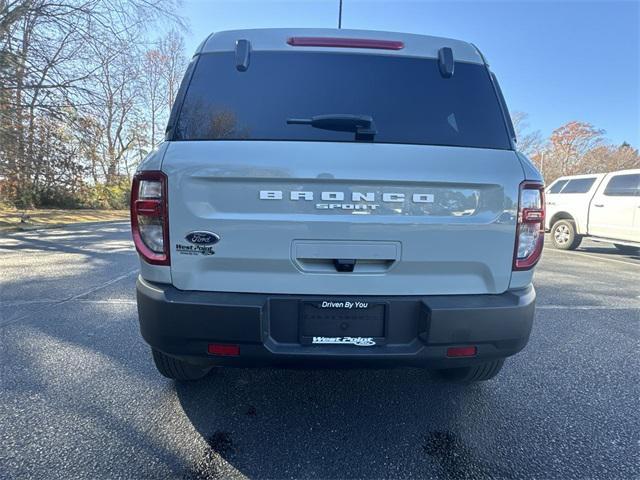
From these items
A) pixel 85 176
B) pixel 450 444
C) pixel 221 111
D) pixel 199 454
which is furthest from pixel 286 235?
pixel 85 176

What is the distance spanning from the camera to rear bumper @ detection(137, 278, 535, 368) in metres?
1.75

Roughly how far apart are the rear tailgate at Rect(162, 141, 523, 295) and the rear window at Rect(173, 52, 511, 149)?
0.39 ft

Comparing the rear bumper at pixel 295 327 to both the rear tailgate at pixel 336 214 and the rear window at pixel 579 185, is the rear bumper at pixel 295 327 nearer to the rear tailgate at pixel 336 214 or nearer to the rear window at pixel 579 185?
the rear tailgate at pixel 336 214

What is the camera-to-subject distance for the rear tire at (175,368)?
89.0 inches

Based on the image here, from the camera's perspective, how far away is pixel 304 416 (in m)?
2.25

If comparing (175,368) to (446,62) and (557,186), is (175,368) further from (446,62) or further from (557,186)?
(557,186)

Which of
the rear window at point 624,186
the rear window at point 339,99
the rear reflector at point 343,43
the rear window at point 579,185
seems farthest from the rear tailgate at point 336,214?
the rear window at point 579,185

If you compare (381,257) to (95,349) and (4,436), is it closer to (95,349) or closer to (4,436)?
(4,436)

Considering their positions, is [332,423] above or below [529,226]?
below

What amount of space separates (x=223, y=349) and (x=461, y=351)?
1.19 meters

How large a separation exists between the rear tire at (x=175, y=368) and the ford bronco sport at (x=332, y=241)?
0.46 metres

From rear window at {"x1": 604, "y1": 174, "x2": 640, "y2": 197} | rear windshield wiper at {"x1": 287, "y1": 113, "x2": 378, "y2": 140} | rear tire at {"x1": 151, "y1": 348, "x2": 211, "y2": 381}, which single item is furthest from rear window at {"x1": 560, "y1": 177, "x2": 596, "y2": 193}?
rear tire at {"x1": 151, "y1": 348, "x2": 211, "y2": 381}

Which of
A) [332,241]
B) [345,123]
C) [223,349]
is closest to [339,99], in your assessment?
[345,123]

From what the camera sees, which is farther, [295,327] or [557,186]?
[557,186]
